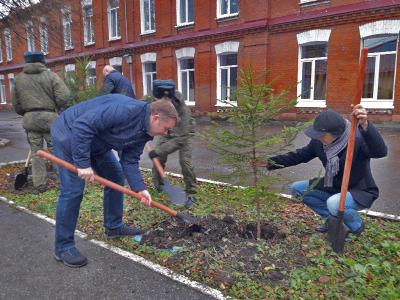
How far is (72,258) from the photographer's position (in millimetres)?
3434

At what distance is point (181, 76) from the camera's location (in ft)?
62.4

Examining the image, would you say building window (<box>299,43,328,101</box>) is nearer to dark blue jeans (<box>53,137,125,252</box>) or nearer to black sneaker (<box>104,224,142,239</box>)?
black sneaker (<box>104,224,142,239</box>)

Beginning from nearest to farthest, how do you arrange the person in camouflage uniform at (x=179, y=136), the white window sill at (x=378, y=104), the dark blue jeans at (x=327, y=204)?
the dark blue jeans at (x=327, y=204), the person in camouflage uniform at (x=179, y=136), the white window sill at (x=378, y=104)

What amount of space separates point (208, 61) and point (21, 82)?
491 inches

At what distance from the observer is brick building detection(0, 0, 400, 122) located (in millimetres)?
12507

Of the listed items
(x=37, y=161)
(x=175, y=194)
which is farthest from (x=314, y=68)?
(x=37, y=161)

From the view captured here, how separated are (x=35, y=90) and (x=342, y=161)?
15.6ft

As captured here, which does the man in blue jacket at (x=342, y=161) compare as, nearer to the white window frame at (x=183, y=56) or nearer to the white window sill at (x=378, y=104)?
the white window sill at (x=378, y=104)

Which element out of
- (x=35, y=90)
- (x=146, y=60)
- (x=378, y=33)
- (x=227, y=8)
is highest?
(x=227, y=8)

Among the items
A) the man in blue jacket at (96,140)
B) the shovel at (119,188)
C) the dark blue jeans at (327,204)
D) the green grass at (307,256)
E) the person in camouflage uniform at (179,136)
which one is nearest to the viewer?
the green grass at (307,256)

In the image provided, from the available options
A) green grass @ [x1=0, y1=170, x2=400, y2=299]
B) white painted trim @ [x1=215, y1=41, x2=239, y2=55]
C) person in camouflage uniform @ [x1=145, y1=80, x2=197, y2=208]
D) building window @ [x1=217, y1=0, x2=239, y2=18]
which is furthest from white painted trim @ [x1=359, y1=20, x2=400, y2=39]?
person in camouflage uniform @ [x1=145, y1=80, x2=197, y2=208]

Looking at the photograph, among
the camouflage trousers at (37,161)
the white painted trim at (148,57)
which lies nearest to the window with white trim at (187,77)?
the white painted trim at (148,57)

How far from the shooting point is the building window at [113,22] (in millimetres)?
22031

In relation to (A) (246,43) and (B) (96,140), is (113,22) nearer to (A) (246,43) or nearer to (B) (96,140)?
(A) (246,43)
